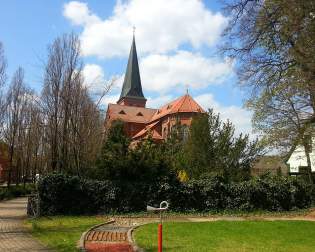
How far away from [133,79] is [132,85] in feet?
5.01

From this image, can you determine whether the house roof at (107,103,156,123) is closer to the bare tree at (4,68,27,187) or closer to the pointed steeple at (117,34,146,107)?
the pointed steeple at (117,34,146,107)

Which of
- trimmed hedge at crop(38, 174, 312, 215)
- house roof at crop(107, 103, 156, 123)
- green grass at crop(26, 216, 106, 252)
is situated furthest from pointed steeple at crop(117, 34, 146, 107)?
green grass at crop(26, 216, 106, 252)

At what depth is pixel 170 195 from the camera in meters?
23.2

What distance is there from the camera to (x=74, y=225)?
1719cm

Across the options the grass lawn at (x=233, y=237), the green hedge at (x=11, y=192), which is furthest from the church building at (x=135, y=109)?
the grass lawn at (x=233, y=237)

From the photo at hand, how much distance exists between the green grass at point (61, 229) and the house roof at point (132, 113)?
79270 millimetres

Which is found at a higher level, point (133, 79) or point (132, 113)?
point (133, 79)

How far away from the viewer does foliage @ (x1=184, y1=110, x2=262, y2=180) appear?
33094 millimetres

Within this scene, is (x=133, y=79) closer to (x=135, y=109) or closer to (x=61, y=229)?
(x=135, y=109)

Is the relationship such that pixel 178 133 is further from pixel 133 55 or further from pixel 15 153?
pixel 133 55

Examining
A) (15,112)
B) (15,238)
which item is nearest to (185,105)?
(15,112)

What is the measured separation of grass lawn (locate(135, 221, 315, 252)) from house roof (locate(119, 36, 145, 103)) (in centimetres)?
8449

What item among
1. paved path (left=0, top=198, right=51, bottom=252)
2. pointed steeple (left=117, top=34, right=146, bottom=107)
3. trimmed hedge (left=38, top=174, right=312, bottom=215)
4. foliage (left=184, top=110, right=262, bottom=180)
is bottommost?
paved path (left=0, top=198, right=51, bottom=252)

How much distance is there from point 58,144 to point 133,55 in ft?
247
